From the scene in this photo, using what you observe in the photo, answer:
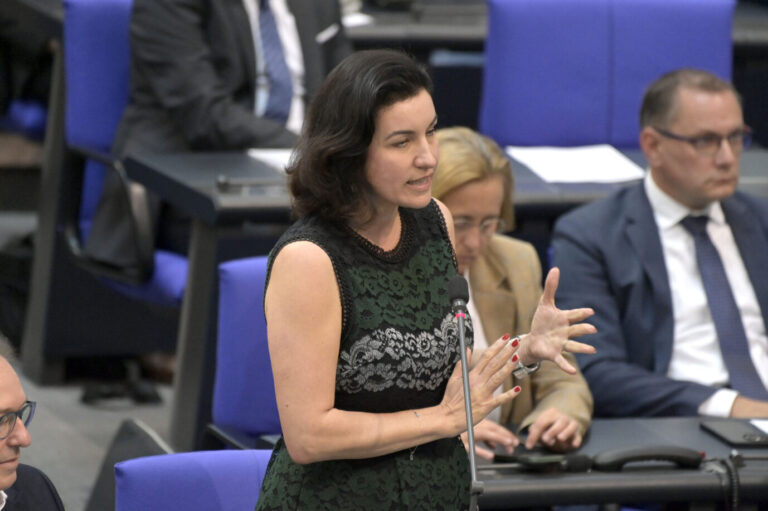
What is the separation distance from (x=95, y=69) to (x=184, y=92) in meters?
0.34

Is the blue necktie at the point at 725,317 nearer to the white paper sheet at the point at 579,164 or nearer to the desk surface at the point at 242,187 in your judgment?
the desk surface at the point at 242,187

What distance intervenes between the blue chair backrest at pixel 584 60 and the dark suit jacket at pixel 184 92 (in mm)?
689

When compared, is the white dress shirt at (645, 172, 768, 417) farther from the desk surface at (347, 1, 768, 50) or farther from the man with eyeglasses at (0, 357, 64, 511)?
the desk surface at (347, 1, 768, 50)

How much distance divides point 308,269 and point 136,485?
46 cm

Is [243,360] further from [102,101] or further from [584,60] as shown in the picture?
[584,60]

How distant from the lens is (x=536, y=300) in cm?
280

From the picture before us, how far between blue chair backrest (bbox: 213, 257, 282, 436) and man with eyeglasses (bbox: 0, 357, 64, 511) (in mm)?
750

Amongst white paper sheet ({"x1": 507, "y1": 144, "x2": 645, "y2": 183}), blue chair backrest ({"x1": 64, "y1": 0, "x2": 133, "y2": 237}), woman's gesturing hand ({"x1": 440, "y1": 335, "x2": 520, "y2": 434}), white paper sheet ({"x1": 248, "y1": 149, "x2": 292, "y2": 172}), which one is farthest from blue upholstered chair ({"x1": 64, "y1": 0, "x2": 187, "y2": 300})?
woman's gesturing hand ({"x1": 440, "y1": 335, "x2": 520, "y2": 434})

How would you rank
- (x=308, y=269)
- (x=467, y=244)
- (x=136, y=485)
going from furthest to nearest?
(x=467, y=244), (x=136, y=485), (x=308, y=269)

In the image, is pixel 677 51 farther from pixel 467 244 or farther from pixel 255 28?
pixel 467 244

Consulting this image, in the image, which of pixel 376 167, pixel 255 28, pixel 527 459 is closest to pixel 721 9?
pixel 255 28

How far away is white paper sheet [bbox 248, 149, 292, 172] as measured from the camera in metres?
3.68

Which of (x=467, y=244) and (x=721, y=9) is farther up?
(x=721, y=9)

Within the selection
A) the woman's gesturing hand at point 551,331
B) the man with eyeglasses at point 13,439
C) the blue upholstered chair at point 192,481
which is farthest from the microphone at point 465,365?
the man with eyeglasses at point 13,439
